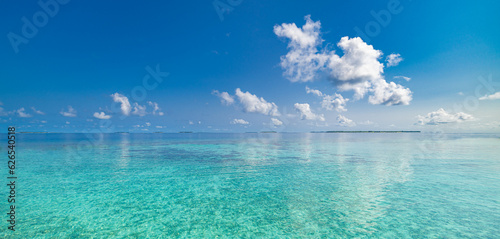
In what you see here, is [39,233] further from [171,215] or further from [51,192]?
[51,192]

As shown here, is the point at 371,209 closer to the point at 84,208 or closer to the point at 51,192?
the point at 84,208

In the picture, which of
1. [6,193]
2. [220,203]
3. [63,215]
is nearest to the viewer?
[63,215]

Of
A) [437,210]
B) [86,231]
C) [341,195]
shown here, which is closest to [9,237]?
[86,231]

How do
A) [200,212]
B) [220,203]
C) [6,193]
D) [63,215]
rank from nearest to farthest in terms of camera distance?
[63,215] → [200,212] → [220,203] → [6,193]

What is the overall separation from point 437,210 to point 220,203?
13654 mm

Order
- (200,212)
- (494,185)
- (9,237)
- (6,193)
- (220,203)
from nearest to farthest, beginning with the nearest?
(9,237), (200,212), (220,203), (6,193), (494,185)

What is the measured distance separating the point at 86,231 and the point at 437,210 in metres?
19.7

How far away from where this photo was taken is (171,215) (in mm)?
11820

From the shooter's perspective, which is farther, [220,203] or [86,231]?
[220,203]

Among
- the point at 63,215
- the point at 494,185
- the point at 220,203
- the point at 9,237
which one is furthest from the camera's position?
the point at 494,185

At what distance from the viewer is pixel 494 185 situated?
59.2ft

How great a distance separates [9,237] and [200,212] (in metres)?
8.54

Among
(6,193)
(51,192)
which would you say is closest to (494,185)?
→ (51,192)

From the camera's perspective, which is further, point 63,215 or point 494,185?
point 494,185
